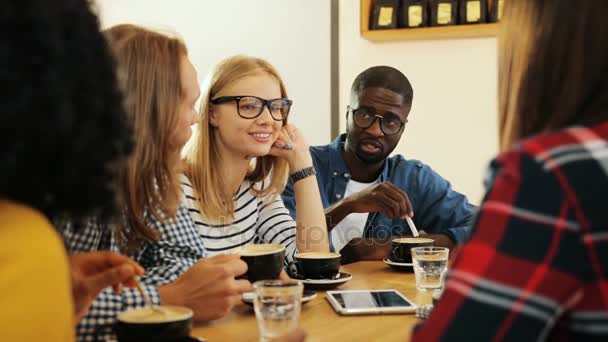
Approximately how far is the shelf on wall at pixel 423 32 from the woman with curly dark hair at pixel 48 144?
304 centimetres

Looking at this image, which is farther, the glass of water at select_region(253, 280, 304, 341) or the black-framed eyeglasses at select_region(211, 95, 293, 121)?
the black-framed eyeglasses at select_region(211, 95, 293, 121)

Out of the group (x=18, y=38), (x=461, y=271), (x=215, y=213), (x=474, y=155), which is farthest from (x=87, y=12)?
(x=474, y=155)

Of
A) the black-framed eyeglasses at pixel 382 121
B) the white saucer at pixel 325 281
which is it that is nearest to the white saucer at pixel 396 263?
the white saucer at pixel 325 281

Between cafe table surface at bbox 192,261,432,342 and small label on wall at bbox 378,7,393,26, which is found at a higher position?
small label on wall at bbox 378,7,393,26

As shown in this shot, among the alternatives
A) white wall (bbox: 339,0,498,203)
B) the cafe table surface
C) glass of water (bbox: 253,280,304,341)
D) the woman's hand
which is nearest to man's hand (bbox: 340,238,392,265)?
the woman's hand

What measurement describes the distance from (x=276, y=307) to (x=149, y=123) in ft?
1.96

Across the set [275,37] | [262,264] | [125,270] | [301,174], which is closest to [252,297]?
[262,264]

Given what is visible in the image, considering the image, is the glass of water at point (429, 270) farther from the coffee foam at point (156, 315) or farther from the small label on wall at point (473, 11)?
the small label on wall at point (473, 11)

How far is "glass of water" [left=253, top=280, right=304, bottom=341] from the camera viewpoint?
1.25 m

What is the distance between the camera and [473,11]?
3527 mm

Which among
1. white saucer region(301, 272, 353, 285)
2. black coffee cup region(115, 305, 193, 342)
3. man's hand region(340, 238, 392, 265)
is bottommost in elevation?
man's hand region(340, 238, 392, 265)

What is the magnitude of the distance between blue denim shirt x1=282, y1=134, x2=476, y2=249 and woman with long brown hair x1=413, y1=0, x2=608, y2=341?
1850 mm

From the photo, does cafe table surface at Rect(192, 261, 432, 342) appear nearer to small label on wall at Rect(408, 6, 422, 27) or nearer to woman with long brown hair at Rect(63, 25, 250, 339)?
woman with long brown hair at Rect(63, 25, 250, 339)

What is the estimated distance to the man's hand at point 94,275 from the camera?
1.08 meters
